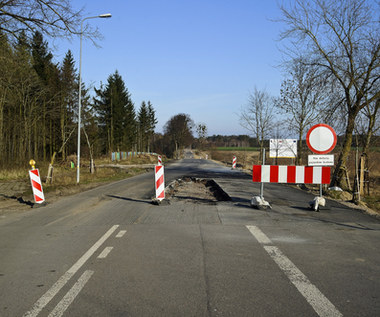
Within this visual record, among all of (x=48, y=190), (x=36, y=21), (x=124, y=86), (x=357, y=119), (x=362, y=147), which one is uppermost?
(x=124, y=86)

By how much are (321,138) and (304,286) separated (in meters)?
6.00

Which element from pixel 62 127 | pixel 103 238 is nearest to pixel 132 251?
pixel 103 238

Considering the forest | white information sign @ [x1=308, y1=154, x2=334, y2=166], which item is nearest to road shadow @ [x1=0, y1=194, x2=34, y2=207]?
the forest

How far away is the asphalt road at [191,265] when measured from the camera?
358 cm

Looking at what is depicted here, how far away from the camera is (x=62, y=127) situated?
3678 cm

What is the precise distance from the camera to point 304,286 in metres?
4.09

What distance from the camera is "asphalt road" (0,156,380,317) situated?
3.58 m

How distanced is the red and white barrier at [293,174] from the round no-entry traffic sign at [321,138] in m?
0.56

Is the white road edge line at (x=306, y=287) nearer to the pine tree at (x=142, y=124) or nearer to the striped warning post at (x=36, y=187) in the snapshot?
the striped warning post at (x=36, y=187)

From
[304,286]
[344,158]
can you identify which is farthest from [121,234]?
[344,158]

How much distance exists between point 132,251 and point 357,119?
48.6ft

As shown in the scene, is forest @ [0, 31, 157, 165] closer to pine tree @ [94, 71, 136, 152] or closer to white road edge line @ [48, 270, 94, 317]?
pine tree @ [94, 71, 136, 152]

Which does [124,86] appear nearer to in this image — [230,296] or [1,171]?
[1,171]

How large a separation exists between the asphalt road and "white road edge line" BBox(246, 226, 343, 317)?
0.01m
